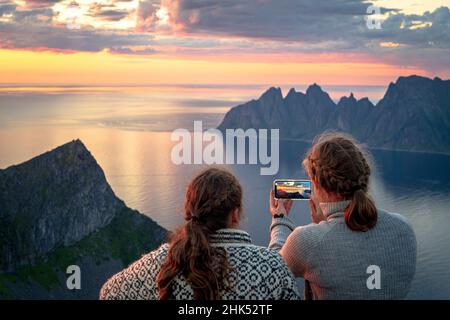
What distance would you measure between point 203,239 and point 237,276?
0.60ft

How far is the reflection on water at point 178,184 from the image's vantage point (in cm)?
3769

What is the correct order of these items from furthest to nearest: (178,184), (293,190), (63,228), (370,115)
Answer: (370,115)
(63,228)
(178,184)
(293,190)

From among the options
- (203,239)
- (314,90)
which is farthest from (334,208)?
(314,90)

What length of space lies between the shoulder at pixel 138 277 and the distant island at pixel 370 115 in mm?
112434

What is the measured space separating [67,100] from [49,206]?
11650mm

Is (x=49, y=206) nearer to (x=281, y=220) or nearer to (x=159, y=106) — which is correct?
(x=159, y=106)

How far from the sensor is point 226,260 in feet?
6.60

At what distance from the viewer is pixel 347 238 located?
91.2 inches

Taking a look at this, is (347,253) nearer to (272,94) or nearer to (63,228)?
(63,228)

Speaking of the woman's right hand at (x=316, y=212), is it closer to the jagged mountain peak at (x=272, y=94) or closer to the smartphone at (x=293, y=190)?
the smartphone at (x=293, y=190)

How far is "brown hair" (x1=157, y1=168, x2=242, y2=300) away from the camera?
78.7 inches

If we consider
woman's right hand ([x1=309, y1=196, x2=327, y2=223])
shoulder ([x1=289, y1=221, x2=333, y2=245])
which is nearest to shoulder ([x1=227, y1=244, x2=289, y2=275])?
shoulder ([x1=289, y1=221, x2=333, y2=245])

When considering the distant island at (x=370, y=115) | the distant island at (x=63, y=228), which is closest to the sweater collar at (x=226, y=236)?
the distant island at (x=63, y=228)
